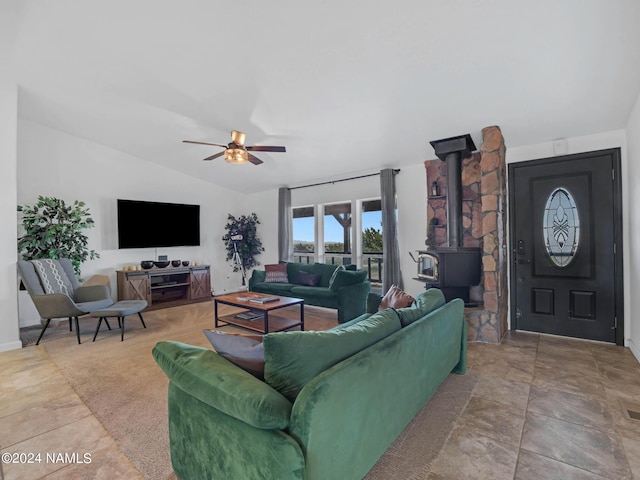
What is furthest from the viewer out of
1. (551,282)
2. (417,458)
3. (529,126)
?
(551,282)

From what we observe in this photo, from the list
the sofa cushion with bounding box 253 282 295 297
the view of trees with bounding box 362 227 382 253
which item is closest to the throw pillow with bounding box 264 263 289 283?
the sofa cushion with bounding box 253 282 295 297

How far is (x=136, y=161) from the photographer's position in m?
5.86

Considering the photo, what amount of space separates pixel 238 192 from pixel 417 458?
6.72 meters

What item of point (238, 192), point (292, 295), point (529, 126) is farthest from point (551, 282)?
point (238, 192)

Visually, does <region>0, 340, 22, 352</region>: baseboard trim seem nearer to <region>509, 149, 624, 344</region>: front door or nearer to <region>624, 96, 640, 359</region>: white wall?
<region>509, 149, 624, 344</region>: front door

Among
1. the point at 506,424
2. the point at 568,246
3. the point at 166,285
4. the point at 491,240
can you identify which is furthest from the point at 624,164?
the point at 166,285

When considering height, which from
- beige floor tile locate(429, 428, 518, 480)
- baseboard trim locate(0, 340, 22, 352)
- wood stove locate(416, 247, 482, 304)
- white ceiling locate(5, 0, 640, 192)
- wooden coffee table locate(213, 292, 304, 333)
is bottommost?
beige floor tile locate(429, 428, 518, 480)

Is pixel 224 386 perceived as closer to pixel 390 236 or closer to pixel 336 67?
pixel 336 67

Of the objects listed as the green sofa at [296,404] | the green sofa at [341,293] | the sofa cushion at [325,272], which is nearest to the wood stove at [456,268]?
the green sofa at [341,293]

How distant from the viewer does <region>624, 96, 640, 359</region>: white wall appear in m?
2.99

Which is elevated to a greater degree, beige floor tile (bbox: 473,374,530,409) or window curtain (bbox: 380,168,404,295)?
window curtain (bbox: 380,168,404,295)

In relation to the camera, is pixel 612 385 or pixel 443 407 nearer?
pixel 443 407

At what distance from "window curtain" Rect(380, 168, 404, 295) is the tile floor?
2.05 meters

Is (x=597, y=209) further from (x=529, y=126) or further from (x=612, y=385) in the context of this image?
(x=612, y=385)
